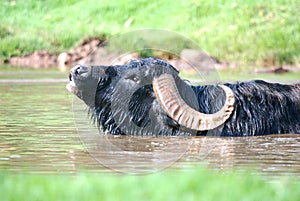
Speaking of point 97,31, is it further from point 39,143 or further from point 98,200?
point 98,200

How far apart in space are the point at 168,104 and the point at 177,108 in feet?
0.37

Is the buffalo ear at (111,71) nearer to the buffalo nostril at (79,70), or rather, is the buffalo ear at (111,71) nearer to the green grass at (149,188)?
the buffalo nostril at (79,70)

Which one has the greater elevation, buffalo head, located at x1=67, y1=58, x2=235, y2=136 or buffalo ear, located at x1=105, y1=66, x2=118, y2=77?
buffalo ear, located at x1=105, y1=66, x2=118, y2=77

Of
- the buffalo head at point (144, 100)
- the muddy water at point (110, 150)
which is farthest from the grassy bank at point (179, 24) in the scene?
the buffalo head at point (144, 100)

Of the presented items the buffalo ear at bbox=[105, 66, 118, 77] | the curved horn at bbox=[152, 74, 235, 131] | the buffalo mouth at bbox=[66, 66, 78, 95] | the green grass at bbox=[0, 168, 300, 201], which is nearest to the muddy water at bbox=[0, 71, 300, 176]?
the curved horn at bbox=[152, 74, 235, 131]

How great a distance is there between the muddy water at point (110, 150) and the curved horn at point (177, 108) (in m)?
0.18

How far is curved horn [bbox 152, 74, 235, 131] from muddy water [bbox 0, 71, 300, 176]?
178mm

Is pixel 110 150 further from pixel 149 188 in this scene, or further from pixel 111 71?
pixel 149 188

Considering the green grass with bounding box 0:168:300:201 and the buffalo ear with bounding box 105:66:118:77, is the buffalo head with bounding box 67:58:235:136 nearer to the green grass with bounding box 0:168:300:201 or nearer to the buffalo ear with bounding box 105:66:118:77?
the buffalo ear with bounding box 105:66:118:77

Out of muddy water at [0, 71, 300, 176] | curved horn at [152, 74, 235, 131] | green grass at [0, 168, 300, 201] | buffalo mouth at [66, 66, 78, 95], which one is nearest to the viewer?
green grass at [0, 168, 300, 201]

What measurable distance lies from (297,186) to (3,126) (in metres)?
5.33

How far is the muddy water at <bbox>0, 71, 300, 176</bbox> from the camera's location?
8219 millimetres

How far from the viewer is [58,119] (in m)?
12.0

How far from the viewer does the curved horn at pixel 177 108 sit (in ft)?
33.4
